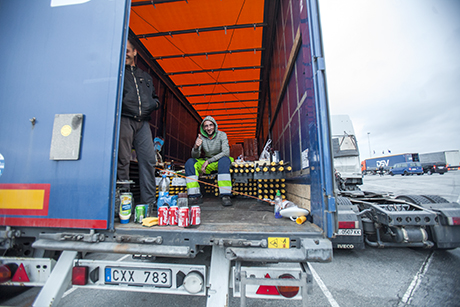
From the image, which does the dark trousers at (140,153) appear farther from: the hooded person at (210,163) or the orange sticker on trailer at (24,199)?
the hooded person at (210,163)

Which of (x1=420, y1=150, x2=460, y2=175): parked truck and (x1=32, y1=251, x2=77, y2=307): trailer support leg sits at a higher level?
(x1=420, y1=150, x2=460, y2=175): parked truck

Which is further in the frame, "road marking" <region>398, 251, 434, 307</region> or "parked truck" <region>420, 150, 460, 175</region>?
"parked truck" <region>420, 150, 460, 175</region>

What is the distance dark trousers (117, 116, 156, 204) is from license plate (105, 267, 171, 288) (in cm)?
99

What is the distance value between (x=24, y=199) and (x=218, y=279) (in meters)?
1.88

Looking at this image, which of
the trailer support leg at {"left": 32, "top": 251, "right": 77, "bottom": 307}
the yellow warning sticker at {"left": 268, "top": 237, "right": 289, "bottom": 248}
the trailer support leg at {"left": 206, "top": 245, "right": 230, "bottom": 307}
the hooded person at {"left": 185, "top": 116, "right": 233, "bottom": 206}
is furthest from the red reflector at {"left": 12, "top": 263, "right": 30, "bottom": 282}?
the yellow warning sticker at {"left": 268, "top": 237, "right": 289, "bottom": 248}

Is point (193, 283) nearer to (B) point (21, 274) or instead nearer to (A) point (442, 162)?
(B) point (21, 274)

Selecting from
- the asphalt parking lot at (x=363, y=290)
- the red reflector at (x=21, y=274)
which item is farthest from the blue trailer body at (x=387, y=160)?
the red reflector at (x=21, y=274)

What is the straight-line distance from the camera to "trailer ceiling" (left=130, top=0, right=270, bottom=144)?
4410 mm

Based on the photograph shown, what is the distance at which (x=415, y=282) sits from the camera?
2.70 m

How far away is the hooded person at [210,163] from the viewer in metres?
3.33

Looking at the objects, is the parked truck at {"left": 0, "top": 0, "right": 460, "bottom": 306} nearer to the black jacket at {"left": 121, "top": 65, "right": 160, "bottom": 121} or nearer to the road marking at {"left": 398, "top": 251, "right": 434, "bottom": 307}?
the black jacket at {"left": 121, "top": 65, "right": 160, "bottom": 121}

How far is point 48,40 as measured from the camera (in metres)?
1.90

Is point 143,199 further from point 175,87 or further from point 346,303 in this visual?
point 175,87

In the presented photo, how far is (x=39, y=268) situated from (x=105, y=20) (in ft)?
7.73
